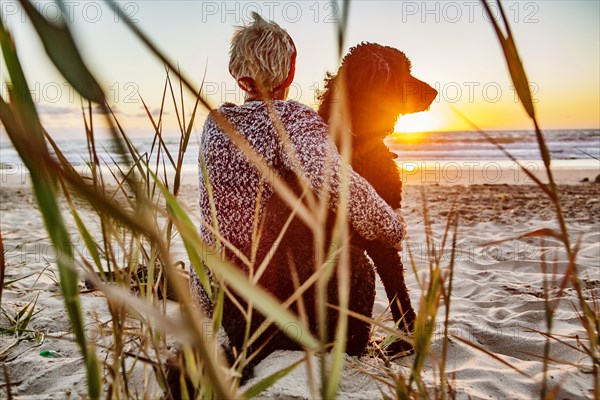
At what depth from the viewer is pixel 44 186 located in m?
0.43

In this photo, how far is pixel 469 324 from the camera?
2.66m

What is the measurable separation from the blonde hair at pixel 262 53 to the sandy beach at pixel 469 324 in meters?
0.91

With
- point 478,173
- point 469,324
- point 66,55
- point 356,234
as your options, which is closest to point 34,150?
point 66,55

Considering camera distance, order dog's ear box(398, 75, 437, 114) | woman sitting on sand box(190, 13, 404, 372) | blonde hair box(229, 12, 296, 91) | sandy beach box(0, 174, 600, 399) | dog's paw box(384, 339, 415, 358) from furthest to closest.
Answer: dog's ear box(398, 75, 437, 114) → dog's paw box(384, 339, 415, 358) → blonde hair box(229, 12, 296, 91) → woman sitting on sand box(190, 13, 404, 372) → sandy beach box(0, 174, 600, 399)

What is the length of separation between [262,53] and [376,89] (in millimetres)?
602

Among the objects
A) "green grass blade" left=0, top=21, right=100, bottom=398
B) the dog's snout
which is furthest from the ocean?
"green grass blade" left=0, top=21, right=100, bottom=398

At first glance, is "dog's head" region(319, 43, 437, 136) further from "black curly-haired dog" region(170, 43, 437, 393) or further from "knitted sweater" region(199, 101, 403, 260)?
"knitted sweater" region(199, 101, 403, 260)

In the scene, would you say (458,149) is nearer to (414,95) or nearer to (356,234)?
(414,95)

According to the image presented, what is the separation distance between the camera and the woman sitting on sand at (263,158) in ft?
5.88

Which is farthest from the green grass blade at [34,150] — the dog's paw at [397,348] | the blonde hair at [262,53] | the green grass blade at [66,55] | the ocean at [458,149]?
the ocean at [458,149]

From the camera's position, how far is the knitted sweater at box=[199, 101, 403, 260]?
5.82ft

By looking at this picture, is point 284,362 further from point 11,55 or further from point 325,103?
point 11,55

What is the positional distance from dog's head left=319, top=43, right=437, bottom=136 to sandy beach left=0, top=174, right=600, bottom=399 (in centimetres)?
73

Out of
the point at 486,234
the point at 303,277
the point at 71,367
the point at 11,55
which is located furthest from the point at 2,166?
the point at 486,234
